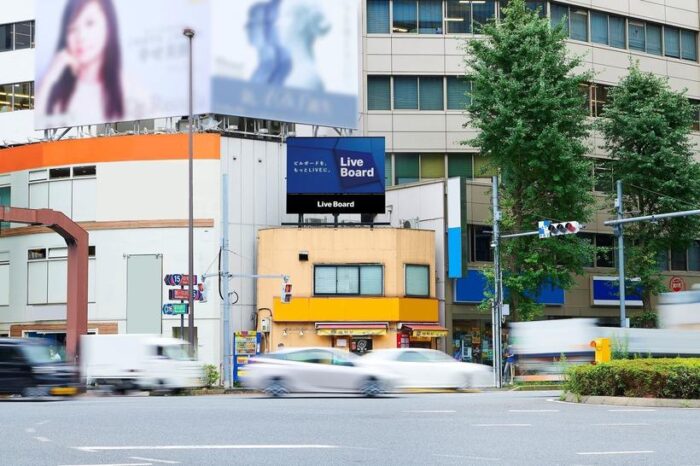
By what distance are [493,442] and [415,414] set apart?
607cm

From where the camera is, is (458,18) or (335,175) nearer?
(335,175)

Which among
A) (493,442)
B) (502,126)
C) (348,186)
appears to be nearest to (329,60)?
(348,186)

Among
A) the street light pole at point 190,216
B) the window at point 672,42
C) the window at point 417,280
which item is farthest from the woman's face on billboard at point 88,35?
the window at point 672,42

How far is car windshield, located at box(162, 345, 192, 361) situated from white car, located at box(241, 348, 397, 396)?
21.3ft

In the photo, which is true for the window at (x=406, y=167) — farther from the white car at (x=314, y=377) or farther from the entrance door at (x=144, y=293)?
the white car at (x=314, y=377)

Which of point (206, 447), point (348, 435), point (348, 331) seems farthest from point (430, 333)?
point (206, 447)

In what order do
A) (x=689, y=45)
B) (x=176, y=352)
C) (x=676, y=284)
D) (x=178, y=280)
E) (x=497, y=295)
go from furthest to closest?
(x=689, y=45) < (x=676, y=284) < (x=497, y=295) < (x=178, y=280) < (x=176, y=352)

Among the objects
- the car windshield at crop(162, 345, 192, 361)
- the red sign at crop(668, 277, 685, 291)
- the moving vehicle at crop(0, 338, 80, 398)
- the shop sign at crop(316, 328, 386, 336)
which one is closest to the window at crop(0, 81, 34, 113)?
the shop sign at crop(316, 328, 386, 336)

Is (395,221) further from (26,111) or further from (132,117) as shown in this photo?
(26,111)

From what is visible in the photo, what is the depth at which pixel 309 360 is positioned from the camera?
3055 centimetres

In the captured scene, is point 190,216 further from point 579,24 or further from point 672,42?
point 672,42

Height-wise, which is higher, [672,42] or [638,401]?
[672,42]

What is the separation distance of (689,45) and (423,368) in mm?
34219

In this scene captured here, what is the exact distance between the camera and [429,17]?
178 feet
